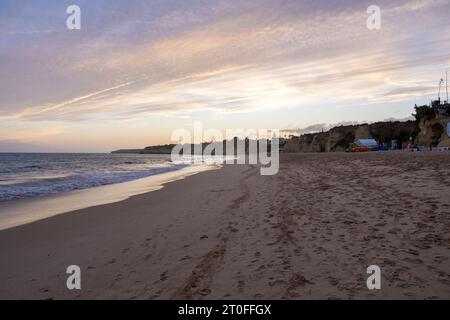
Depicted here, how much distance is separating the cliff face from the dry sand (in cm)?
6717

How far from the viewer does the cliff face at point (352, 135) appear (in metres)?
67.5

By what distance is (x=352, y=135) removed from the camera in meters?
80.2

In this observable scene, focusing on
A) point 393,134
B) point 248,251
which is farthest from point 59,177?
point 393,134

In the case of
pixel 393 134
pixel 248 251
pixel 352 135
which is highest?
pixel 352 135

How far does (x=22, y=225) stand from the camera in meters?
8.58

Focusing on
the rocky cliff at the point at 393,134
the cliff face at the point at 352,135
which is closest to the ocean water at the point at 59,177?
the rocky cliff at the point at 393,134

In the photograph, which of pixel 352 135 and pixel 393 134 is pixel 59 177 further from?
pixel 352 135

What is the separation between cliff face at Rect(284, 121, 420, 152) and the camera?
2657 inches

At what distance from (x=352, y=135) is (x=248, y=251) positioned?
82164 millimetres

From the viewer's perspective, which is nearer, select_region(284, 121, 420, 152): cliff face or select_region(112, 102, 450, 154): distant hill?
select_region(112, 102, 450, 154): distant hill

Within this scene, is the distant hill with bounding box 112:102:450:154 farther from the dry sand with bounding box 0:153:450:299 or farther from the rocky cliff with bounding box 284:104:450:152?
the dry sand with bounding box 0:153:450:299

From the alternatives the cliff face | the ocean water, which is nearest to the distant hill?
the cliff face
